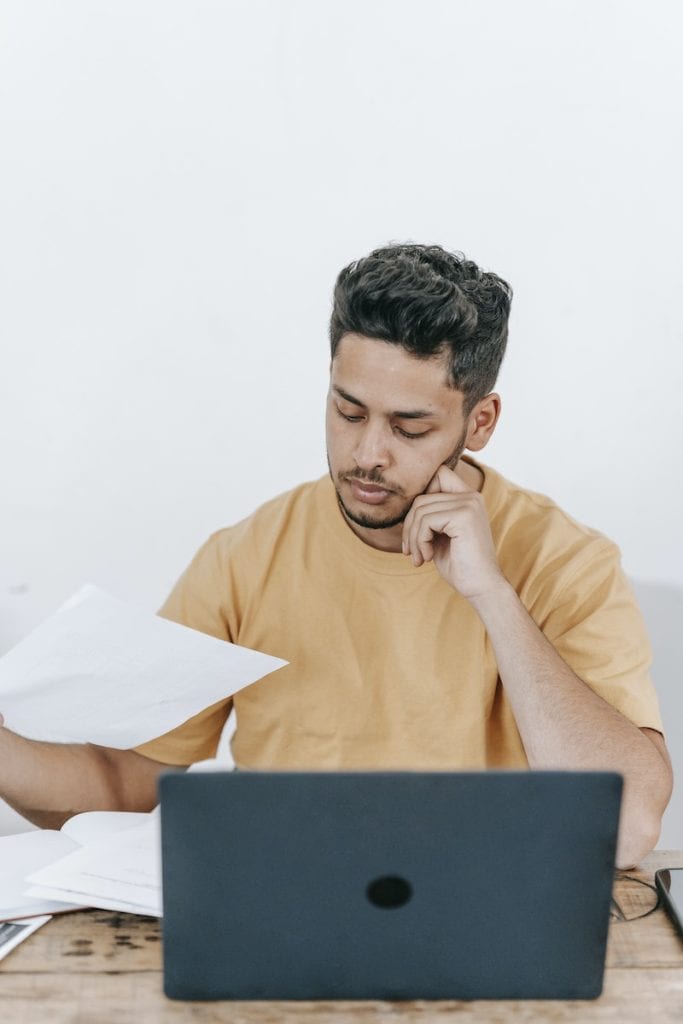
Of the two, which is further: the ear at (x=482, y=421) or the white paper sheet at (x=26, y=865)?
the ear at (x=482, y=421)

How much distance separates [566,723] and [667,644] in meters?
0.88

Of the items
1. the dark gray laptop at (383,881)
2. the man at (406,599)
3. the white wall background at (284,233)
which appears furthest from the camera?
the white wall background at (284,233)

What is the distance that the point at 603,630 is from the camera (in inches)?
59.1

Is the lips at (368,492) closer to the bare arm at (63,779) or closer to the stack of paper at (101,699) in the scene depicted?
the stack of paper at (101,699)

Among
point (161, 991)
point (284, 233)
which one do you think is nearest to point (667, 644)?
point (284, 233)

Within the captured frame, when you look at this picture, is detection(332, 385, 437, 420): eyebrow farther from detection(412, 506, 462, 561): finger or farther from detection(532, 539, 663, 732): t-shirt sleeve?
detection(532, 539, 663, 732): t-shirt sleeve

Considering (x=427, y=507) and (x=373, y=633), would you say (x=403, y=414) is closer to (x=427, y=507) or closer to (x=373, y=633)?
(x=427, y=507)

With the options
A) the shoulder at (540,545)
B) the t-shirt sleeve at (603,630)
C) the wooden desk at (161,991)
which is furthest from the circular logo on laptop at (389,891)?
the shoulder at (540,545)

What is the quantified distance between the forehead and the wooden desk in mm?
667

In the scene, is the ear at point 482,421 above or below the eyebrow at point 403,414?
below

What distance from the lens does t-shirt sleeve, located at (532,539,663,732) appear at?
1.45 meters

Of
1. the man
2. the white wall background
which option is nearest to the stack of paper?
the man

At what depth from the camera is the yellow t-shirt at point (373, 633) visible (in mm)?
1581

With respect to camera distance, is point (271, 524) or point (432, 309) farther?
point (271, 524)
